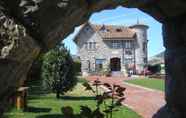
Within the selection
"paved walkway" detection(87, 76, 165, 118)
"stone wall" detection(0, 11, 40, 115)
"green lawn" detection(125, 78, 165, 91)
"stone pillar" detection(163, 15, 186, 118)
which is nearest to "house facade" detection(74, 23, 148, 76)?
"green lawn" detection(125, 78, 165, 91)

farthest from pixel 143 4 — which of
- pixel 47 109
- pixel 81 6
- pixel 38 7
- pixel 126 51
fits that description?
pixel 126 51

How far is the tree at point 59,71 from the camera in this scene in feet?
61.3

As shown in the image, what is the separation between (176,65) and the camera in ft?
11.9

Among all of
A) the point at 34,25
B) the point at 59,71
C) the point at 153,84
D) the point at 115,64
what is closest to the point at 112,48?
the point at 115,64

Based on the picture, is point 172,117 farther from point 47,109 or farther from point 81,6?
point 47,109

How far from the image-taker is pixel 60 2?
84.8 inches

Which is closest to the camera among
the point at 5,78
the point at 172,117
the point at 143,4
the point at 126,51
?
the point at 5,78

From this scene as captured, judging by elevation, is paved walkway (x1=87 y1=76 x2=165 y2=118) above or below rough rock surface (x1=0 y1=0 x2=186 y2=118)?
below

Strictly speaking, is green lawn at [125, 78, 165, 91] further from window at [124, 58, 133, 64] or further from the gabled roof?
the gabled roof

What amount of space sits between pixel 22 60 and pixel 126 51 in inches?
2322

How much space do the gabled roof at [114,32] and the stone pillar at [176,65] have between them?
55.9m

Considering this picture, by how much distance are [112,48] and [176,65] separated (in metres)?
57.2

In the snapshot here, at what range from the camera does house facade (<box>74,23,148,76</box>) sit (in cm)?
5925

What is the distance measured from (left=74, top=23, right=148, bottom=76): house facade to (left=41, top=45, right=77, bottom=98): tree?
3908 cm
